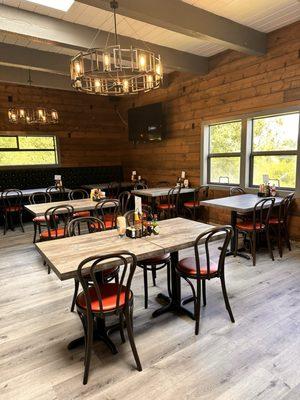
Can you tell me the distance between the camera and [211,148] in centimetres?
545

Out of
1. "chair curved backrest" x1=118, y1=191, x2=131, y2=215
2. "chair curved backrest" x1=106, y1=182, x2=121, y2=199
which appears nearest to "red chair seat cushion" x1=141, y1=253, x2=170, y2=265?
"chair curved backrest" x1=118, y1=191, x2=131, y2=215

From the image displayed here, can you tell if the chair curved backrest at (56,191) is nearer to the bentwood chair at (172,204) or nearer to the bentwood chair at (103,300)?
the bentwood chair at (172,204)

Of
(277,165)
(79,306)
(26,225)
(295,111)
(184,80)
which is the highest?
(184,80)

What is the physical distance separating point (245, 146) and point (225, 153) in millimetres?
523

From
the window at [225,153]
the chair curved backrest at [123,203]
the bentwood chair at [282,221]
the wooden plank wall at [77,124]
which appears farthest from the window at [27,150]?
the bentwood chair at [282,221]

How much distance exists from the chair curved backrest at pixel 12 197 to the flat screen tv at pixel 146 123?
3.05 meters

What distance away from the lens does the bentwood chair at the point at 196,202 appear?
5.24 m

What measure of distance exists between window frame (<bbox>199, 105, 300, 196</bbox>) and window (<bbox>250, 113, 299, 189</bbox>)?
8 centimetres

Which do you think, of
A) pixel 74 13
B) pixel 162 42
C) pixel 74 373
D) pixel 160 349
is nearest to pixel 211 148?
pixel 162 42

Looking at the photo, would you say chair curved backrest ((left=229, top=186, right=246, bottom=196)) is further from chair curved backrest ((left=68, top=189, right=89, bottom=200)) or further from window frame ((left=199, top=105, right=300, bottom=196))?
chair curved backrest ((left=68, top=189, right=89, bottom=200))

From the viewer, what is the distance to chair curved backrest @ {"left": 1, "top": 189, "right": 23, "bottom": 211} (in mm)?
5262

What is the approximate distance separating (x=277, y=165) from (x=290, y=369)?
328 cm

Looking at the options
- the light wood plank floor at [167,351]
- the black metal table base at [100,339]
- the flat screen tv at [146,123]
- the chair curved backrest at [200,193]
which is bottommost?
the light wood plank floor at [167,351]

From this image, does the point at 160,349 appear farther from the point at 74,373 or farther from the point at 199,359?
the point at 74,373
